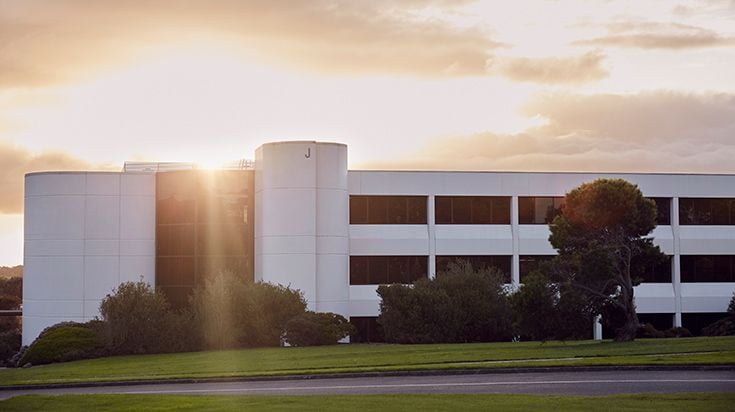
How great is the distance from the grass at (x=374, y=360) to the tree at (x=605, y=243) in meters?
1.71

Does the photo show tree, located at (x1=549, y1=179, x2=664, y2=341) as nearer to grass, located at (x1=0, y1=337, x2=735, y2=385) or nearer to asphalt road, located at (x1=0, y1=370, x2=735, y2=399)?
grass, located at (x1=0, y1=337, x2=735, y2=385)

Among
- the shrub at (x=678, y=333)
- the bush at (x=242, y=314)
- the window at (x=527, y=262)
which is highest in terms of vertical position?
the window at (x=527, y=262)

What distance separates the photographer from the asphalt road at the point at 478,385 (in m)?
23.7

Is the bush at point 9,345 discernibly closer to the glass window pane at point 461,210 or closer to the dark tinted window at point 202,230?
the dark tinted window at point 202,230

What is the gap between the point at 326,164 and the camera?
52.8 meters

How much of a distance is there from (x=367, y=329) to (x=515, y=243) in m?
9.72

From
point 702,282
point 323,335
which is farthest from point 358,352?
point 702,282

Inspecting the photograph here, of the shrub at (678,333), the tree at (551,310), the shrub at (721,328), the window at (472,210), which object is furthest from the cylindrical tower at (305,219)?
the shrub at (721,328)

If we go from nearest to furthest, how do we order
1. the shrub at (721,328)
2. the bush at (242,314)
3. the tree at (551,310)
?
the tree at (551,310), the bush at (242,314), the shrub at (721,328)

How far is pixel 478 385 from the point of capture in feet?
82.5

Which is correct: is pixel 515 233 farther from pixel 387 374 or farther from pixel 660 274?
pixel 387 374

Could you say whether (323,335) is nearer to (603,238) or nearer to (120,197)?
(603,238)

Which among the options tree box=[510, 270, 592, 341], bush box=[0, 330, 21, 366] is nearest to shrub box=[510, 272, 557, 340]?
tree box=[510, 270, 592, 341]

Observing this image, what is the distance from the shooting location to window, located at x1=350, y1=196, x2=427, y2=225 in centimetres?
5562
